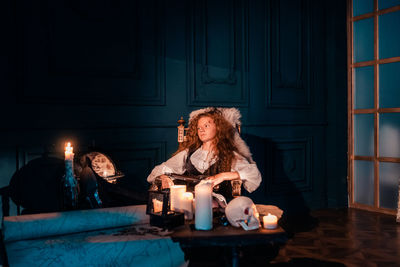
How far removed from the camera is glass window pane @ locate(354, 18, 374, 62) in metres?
4.29

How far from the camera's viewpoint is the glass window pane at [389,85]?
160 inches

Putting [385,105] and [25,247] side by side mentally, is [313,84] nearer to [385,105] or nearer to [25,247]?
[385,105]

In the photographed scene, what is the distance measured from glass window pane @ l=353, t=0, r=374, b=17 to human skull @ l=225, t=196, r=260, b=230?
12.0 feet

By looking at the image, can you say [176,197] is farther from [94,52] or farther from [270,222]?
[94,52]

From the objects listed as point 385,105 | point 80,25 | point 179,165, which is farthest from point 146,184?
point 385,105

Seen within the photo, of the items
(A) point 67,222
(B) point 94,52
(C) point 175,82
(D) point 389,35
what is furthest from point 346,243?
(B) point 94,52

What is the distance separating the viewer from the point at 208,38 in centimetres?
364

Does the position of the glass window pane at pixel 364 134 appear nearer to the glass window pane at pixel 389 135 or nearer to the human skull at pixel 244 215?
the glass window pane at pixel 389 135

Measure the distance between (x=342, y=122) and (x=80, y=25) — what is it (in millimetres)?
3238

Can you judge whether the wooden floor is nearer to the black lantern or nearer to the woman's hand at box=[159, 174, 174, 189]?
the woman's hand at box=[159, 174, 174, 189]

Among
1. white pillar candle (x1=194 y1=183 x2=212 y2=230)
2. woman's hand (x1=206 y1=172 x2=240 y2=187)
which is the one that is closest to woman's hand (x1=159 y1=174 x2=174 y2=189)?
woman's hand (x1=206 y1=172 x2=240 y2=187)

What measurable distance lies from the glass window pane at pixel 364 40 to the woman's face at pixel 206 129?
2635 millimetres

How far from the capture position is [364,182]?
4395 millimetres

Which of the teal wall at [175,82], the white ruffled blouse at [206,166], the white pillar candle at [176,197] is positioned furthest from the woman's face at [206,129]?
the white pillar candle at [176,197]
